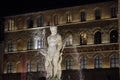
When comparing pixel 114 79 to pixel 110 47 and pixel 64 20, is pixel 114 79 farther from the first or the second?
pixel 64 20

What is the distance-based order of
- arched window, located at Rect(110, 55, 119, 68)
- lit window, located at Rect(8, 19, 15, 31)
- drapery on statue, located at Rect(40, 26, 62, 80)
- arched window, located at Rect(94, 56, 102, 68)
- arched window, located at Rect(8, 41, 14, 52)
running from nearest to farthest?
drapery on statue, located at Rect(40, 26, 62, 80) < arched window, located at Rect(110, 55, 119, 68) < arched window, located at Rect(94, 56, 102, 68) < arched window, located at Rect(8, 41, 14, 52) < lit window, located at Rect(8, 19, 15, 31)

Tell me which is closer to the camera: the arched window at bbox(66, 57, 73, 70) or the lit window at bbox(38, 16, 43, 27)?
the arched window at bbox(66, 57, 73, 70)

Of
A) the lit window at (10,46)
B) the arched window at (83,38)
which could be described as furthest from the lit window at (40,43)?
the arched window at (83,38)

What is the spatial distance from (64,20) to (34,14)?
5208 millimetres

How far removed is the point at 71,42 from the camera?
181ft

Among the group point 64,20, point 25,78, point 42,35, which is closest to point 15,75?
point 25,78

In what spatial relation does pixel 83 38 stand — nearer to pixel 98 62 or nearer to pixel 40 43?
pixel 98 62

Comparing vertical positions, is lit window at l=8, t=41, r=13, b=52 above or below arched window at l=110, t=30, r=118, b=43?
below

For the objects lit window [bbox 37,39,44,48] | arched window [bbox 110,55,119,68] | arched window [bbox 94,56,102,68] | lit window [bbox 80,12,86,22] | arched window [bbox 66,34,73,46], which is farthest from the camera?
lit window [bbox 37,39,44,48]

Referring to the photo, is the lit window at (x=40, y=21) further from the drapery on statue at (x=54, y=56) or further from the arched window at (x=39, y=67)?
the drapery on statue at (x=54, y=56)

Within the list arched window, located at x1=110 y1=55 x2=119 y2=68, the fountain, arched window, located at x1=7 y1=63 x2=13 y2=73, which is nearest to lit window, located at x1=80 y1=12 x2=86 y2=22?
arched window, located at x1=110 y1=55 x2=119 y2=68

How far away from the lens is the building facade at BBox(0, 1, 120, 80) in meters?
50.8

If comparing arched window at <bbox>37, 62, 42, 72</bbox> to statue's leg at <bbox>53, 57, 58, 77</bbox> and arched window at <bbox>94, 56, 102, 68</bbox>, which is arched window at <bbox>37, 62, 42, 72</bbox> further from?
statue's leg at <bbox>53, 57, 58, 77</bbox>

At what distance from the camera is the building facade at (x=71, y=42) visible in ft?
167
